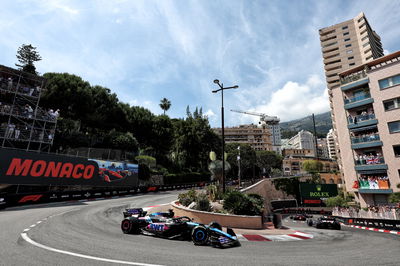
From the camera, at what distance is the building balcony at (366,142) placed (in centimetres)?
2662

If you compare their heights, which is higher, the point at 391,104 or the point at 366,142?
the point at 391,104

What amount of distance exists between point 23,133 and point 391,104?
49.3 meters

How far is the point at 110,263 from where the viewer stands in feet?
19.0

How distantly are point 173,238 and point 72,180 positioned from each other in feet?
73.5

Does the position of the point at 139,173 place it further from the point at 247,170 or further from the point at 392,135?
the point at 247,170

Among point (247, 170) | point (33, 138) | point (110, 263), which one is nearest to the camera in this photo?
point (110, 263)

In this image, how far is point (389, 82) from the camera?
1049 inches

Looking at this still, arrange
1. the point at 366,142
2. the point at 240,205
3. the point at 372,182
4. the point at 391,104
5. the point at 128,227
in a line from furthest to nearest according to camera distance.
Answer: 1. the point at 366,142
2. the point at 391,104
3. the point at 372,182
4. the point at 240,205
5. the point at 128,227

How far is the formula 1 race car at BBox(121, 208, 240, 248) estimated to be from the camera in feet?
26.5

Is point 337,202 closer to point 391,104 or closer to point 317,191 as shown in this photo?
point 317,191

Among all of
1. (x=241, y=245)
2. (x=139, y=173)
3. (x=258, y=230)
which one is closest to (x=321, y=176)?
(x=139, y=173)

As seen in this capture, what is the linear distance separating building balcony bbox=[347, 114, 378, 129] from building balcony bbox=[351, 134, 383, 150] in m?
1.67

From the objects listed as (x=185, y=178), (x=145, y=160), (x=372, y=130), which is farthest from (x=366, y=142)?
(x=145, y=160)

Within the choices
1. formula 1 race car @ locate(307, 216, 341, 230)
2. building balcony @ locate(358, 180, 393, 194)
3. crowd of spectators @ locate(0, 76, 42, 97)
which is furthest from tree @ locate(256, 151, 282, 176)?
crowd of spectators @ locate(0, 76, 42, 97)
